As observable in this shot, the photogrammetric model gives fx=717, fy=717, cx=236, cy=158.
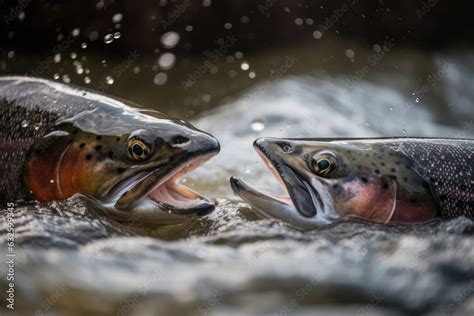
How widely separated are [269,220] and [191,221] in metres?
0.40

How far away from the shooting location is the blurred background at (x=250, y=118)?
116 inches

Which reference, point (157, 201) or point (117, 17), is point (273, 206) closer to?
point (157, 201)

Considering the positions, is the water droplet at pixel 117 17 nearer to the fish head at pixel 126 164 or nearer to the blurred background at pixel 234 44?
the blurred background at pixel 234 44

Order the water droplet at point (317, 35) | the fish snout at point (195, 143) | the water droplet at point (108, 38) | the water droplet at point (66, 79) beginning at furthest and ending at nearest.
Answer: the water droplet at point (317, 35) → the water droplet at point (108, 38) → the water droplet at point (66, 79) → the fish snout at point (195, 143)

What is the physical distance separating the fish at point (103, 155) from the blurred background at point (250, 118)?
0.35 ft

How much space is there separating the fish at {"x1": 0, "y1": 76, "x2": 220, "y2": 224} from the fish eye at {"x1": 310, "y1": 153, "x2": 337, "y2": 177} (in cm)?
48

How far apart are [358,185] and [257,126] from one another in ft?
9.96

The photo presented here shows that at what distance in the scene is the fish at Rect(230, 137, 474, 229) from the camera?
3492 millimetres

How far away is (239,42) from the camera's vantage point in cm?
809

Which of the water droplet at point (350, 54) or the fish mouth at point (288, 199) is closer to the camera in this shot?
the fish mouth at point (288, 199)

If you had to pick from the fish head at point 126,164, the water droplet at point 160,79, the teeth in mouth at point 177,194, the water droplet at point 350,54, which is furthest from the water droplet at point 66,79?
the teeth in mouth at point 177,194

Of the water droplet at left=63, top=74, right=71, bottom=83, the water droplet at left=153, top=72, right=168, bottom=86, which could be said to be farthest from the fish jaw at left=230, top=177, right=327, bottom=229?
the water droplet at left=153, top=72, right=168, bottom=86

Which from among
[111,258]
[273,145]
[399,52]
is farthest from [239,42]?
[111,258]

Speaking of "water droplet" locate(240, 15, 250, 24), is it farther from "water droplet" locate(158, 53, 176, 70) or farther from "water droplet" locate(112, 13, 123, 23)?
"water droplet" locate(112, 13, 123, 23)
